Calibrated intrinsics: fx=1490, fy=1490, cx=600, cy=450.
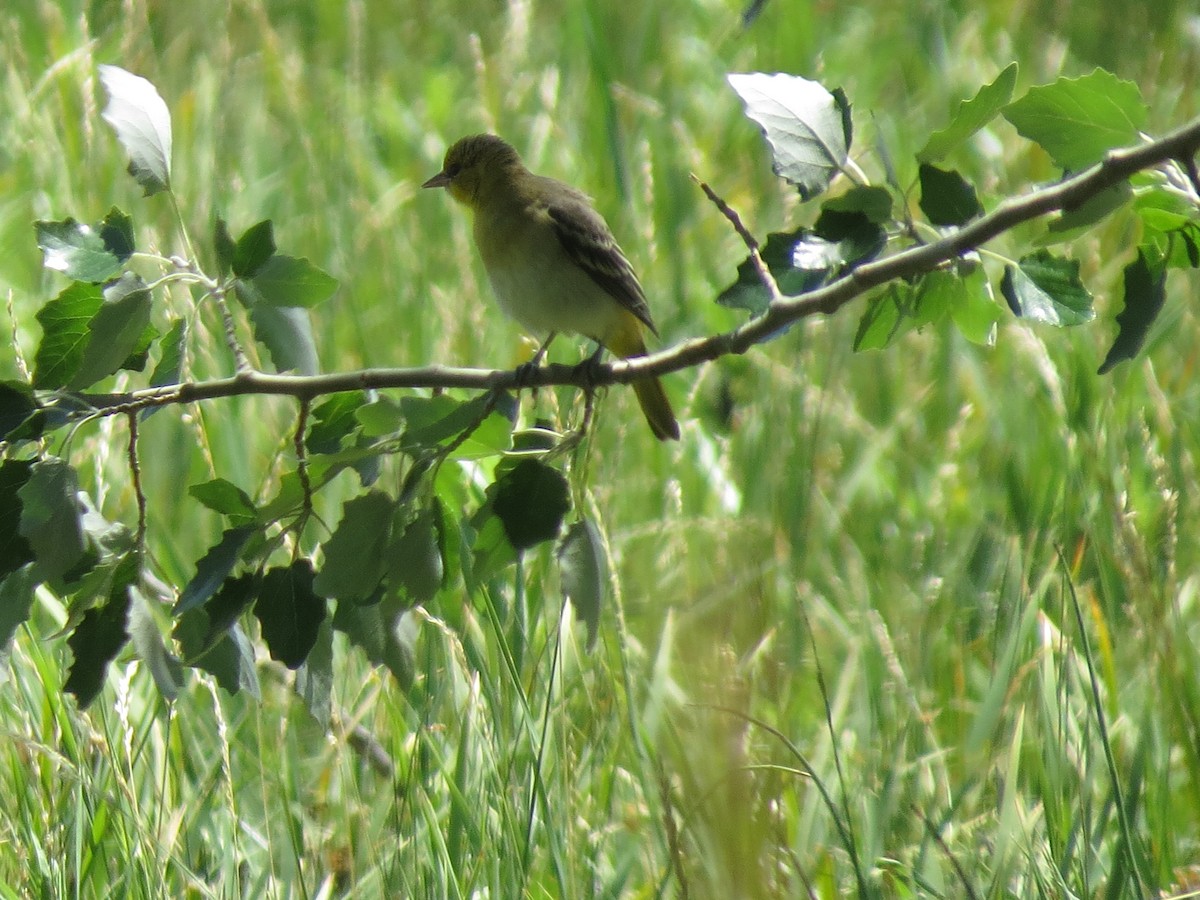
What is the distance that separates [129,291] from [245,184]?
9.94ft

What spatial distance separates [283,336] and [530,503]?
1.11ft

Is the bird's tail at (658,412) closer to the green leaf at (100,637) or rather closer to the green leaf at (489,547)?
the green leaf at (489,547)

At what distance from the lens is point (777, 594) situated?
9.54 feet

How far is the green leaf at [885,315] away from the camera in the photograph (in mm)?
1606

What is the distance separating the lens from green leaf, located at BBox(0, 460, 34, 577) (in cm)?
155

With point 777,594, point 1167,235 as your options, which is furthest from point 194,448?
point 1167,235

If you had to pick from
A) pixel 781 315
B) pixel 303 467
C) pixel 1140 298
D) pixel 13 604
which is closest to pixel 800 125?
pixel 781 315

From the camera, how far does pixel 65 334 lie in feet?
5.28

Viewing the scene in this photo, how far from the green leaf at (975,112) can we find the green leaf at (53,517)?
932 millimetres

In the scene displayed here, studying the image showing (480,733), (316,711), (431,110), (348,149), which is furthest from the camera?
(431,110)

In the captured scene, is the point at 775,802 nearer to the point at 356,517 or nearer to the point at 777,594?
the point at 356,517

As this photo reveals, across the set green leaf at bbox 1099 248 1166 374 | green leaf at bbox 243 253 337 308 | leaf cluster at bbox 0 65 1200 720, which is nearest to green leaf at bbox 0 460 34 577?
leaf cluster at bbox 0 65 1200 720

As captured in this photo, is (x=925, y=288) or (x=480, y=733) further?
(x=480, y=733)

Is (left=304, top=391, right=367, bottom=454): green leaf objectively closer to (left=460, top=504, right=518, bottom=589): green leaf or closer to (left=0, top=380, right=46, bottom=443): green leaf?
(left=460, top=504, right=518, bottom=589): green leaf
